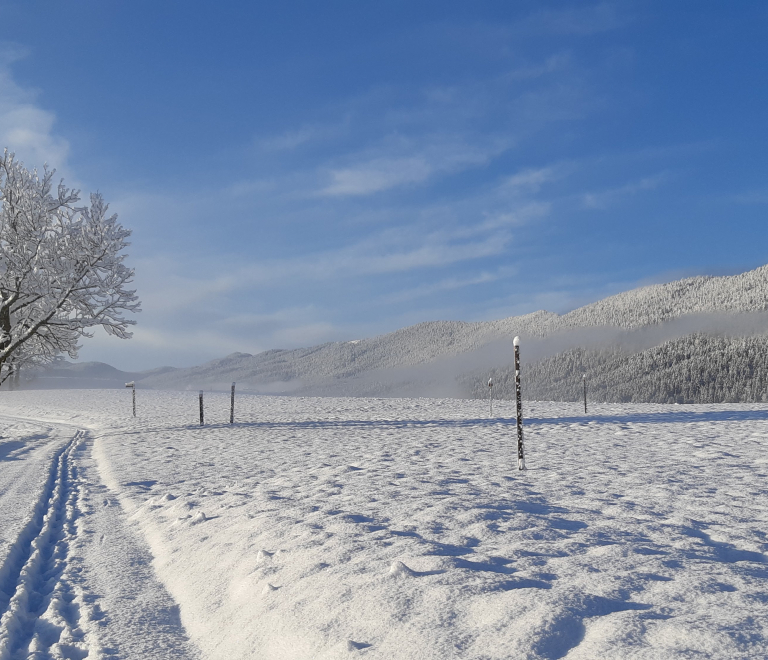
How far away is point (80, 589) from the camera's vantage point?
191 inches

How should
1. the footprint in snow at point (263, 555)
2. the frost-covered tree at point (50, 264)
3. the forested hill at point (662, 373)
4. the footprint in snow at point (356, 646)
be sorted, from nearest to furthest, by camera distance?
1. the footprint in snow at point (356, 646)
2. the footprint in snow at point (263, 555)
3. the frost-covered tree at point (50, 264)
4. the forested hill at point (662, 373)

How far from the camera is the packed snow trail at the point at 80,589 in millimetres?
3805

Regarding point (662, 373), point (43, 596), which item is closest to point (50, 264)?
point (43, 596)

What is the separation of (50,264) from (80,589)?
1810 centimetres

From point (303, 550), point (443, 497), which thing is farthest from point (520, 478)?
point (303, 550)

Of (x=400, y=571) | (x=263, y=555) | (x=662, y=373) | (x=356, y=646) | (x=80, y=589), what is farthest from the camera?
(x=662, y=373)

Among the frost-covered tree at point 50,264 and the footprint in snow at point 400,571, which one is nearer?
the footprint in snow at point 400,571

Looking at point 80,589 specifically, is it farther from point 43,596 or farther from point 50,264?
point 50,264

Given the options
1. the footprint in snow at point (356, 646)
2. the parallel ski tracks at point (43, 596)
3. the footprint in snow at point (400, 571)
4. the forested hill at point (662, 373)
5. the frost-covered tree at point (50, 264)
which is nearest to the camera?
the footprint in snow at point (356, 646)

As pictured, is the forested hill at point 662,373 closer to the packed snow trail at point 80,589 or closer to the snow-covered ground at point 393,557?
the snow-covered ground at point 393,557

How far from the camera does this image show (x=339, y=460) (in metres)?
12.1

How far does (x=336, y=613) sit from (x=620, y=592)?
84.0 inches

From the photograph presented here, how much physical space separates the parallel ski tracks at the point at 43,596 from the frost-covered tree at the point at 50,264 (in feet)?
48.0

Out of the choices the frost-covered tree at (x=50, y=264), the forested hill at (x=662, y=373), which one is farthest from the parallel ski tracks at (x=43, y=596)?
the forested hill at (x=662, y=373)
